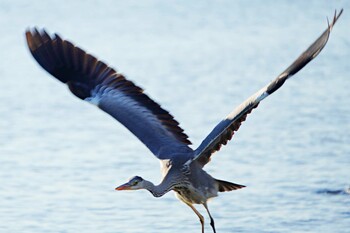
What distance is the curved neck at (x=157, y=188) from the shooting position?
8.16 meters

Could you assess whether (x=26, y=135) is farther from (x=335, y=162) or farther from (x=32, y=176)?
(x=335, y=162)

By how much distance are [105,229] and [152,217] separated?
547mm

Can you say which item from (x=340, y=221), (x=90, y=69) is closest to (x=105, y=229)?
(x=90, y=69)

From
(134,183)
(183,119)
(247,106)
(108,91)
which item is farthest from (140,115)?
(183,119)

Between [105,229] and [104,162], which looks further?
[104,162]

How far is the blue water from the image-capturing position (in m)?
9.35

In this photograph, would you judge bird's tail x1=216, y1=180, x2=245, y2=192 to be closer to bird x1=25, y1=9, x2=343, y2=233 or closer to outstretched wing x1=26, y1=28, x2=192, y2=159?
bird x1=25, y1=9, x2=343, y2=233

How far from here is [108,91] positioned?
8.86 metres

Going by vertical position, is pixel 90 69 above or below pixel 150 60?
below

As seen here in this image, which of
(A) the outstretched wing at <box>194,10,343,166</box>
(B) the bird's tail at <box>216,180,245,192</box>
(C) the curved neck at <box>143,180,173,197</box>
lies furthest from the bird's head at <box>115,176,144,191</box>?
(B) the bird's tail at <box>216,180,245,192</box>

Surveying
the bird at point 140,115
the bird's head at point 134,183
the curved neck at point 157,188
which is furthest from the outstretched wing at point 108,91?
the bird's head at point 134,183

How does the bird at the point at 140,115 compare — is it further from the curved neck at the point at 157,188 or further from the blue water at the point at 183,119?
the blue water at the point at 183,119

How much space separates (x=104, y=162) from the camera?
11.1 m

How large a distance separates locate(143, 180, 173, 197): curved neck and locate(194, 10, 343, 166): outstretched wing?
325 mm
